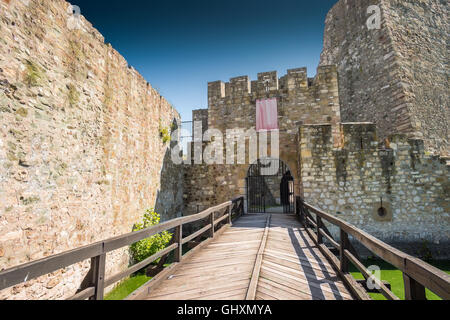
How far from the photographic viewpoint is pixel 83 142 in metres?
4.06

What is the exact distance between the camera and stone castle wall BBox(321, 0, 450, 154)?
28.6 feet

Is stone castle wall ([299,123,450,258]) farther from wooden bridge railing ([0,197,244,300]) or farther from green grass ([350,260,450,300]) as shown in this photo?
wooden bridge railing ([0,197,244,300])

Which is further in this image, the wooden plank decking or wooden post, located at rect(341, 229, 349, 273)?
wooden post, located at rect(341, 229, 349, 273)

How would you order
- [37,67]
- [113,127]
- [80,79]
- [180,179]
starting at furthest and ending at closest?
[180,179]
[113,127]
[80,79]
[37,67]

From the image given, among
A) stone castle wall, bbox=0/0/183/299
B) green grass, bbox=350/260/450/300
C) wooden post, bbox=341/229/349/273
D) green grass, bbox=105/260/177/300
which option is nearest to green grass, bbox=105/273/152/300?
green grass, bbox=105/260/177/300

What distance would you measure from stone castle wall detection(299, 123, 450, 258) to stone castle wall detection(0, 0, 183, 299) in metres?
5.16

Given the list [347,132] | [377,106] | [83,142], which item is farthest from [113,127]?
[377,106]

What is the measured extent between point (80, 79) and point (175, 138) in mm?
4911

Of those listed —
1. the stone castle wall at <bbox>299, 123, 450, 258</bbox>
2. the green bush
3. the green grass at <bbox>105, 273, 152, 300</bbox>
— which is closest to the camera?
the green grass at <bbox>105, 273, 152, 300</bbox>

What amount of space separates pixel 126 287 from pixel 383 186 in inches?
283

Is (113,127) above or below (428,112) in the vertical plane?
below

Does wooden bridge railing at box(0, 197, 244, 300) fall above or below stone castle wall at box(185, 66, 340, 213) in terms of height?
below
